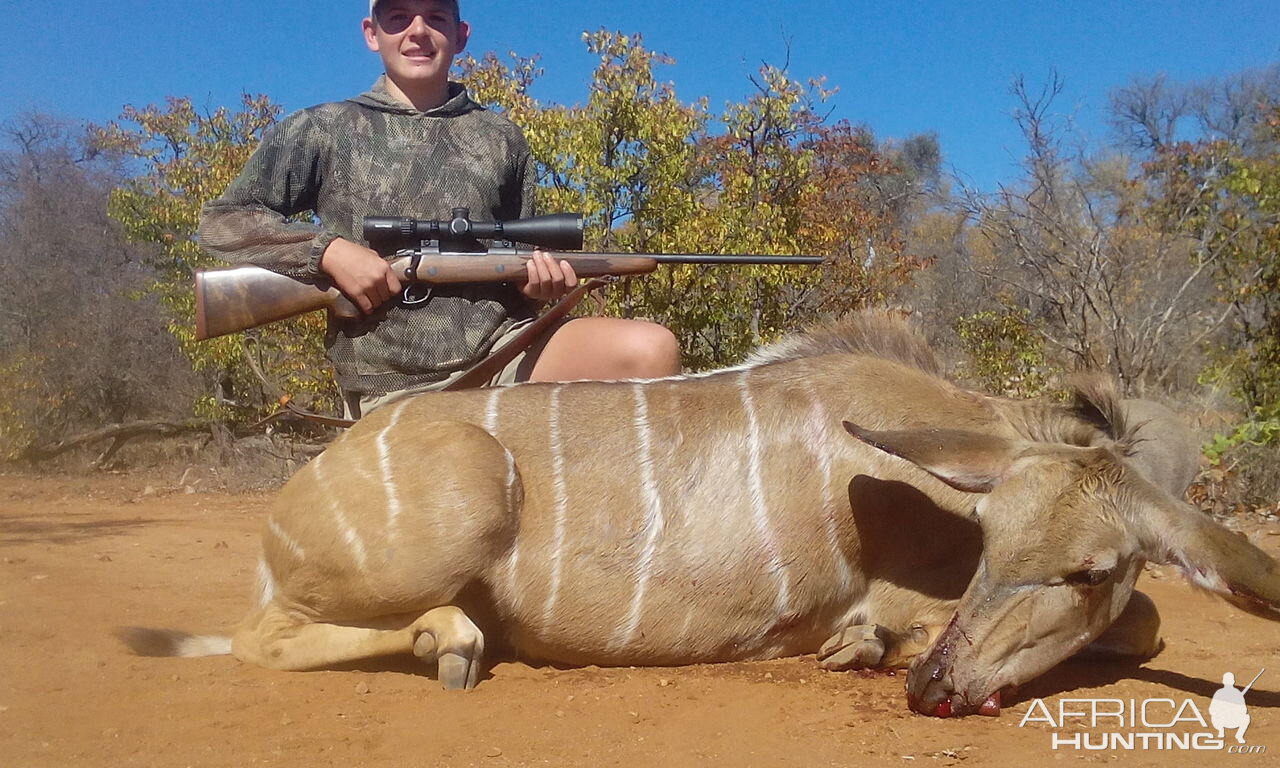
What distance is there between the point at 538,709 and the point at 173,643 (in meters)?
1.74

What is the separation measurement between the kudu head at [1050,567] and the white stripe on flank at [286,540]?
2.22 m

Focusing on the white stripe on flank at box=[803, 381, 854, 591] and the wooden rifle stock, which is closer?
the white stripe on flank at box=[803, 381, 854, 591]

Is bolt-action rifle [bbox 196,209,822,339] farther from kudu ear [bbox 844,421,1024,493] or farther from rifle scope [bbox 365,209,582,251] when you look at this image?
kudu ear [bbox 844,421,1024,493]

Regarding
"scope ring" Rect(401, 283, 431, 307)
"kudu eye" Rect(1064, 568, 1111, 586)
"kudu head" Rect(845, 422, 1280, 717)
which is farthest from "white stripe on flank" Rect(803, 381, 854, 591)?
"scope ring" Rect(401, 283, 431, 307)

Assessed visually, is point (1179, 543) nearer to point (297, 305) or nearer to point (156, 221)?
point (297, 305)

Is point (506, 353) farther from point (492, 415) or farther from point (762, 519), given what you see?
point (762, 519)

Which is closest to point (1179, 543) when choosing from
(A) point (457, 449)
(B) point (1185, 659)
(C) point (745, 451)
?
(B) point (1185, 659)

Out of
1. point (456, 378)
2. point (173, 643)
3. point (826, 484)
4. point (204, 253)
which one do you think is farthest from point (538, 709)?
point (204, 253)

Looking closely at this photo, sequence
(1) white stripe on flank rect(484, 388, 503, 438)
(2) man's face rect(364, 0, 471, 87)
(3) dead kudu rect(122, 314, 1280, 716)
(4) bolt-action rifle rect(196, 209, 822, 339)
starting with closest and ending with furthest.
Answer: (3) dead kudu rect(122, 314, 1280, 716) < (1) white stripe on flank rect(484, 388, 503, 438) < (4) bolt-action rifle rect(196, 209, 822, 339) < (2) man's face rect(364, 0, 471, 87)

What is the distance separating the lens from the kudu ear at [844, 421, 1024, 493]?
11.7 ft

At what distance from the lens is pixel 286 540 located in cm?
402

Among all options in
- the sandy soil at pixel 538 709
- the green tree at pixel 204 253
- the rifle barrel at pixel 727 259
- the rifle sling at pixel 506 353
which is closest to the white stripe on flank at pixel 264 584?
the sandy soil at pixel 538 709

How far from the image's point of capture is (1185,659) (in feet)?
13.0

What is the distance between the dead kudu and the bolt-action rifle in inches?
30.6
